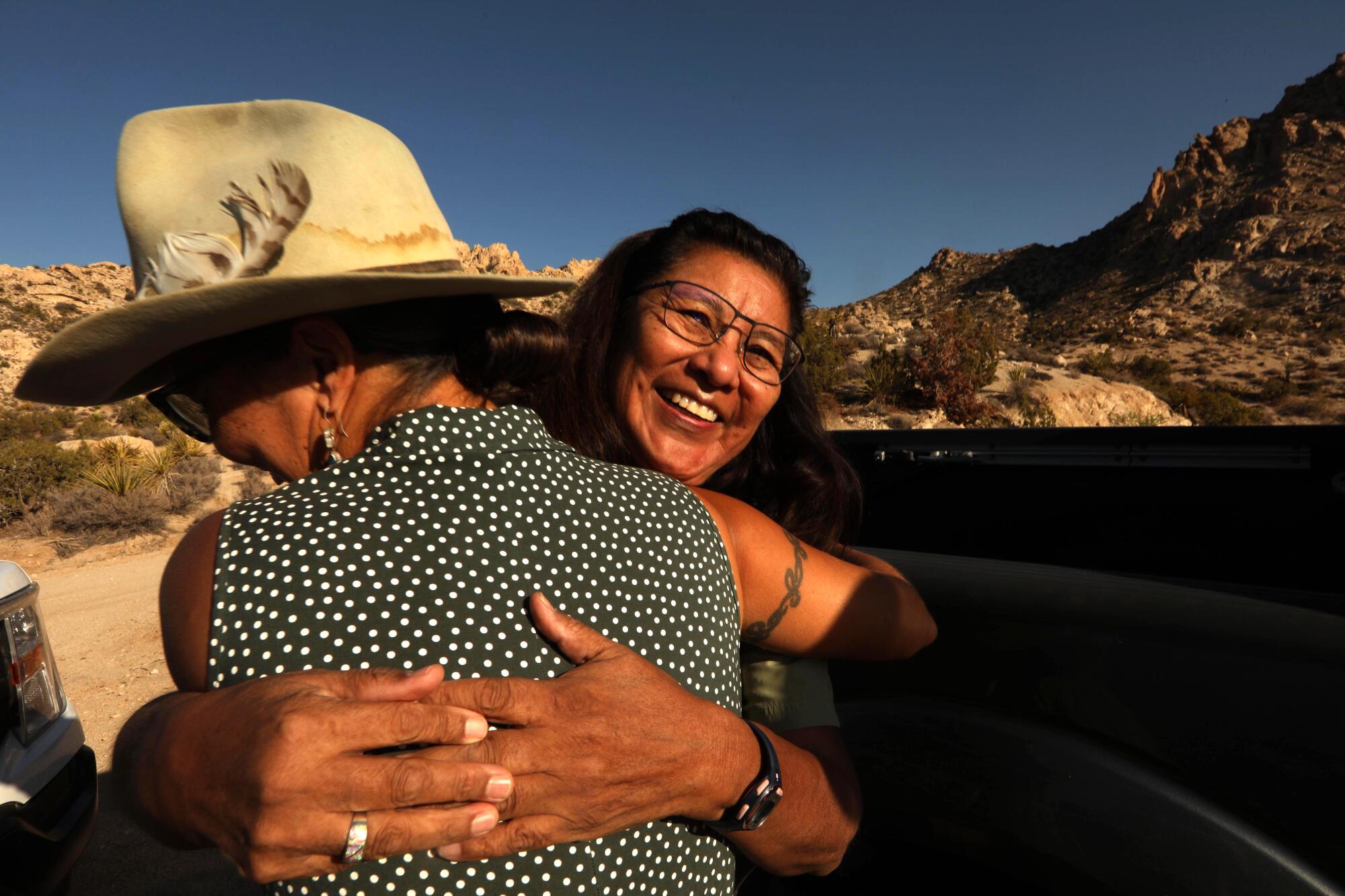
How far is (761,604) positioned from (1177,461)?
157cm

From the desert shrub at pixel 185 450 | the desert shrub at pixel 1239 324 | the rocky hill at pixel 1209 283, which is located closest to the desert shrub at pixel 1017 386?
→ the rocky hill at pixel 1209 283

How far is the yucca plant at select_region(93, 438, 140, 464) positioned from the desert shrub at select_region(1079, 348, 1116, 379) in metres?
25.7

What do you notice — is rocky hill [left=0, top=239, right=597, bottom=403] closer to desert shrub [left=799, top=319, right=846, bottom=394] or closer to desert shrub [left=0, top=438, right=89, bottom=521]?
desert shrub [left=799, top=319, right=846, bottom=394]

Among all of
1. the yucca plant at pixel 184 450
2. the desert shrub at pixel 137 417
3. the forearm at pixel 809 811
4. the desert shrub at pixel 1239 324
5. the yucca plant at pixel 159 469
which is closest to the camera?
the forearm at pixel 809 811

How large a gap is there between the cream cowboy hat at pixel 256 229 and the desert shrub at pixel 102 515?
11.3 metres

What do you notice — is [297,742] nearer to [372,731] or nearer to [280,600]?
[372,731]

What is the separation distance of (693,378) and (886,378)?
50.4 ft

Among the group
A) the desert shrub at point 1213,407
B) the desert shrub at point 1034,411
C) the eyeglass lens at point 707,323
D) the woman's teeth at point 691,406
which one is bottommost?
the desert shrub at point 1213,407

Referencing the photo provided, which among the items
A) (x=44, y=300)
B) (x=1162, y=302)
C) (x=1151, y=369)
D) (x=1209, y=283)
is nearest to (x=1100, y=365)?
(x=1151, y=369)

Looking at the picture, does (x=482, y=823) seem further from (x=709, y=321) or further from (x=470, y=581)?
(x=709, y=321)

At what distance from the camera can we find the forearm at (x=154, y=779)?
2.90ft

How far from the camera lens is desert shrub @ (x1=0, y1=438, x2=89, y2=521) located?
1084 centimetres

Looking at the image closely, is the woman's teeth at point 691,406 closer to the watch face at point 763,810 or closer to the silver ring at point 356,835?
the watch face at point 763,810

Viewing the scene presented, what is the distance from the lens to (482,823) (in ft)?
2.72
